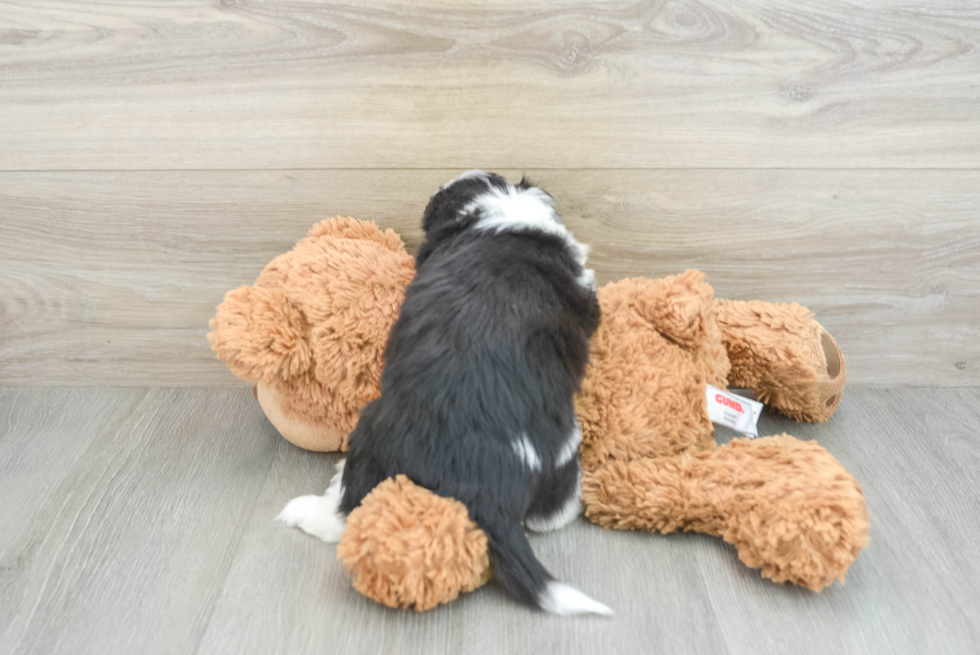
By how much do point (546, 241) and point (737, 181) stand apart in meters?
0.40

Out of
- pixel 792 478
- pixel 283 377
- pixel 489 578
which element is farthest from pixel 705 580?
pixel 283 377

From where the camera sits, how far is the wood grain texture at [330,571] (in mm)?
756

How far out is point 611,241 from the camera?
45.3 inches

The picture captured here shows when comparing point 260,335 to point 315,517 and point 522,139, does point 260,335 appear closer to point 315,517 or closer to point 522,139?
point 315,517

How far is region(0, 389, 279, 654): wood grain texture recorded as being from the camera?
0.79m

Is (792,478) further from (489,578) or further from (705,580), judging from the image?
(489,578)

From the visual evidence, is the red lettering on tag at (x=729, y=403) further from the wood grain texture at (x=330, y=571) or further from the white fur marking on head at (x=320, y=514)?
the white fur marking on head at (x=320, y=514)

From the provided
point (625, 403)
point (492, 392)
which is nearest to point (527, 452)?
point (492, 392)

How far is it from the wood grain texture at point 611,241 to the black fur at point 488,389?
0.28m

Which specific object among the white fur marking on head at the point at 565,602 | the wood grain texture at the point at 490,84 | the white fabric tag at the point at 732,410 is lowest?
the white fur marking on head at the point at 565,602

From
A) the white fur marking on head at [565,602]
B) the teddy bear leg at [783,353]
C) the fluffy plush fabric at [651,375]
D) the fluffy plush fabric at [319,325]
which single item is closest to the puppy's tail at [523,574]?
the white fur marking on head at [565,602]

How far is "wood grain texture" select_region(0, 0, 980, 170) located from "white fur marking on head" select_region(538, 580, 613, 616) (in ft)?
2.11

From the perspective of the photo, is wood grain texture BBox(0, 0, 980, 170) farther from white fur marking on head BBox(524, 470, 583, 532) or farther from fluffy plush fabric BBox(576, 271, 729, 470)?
white fur marking on head BBox(524, 470, 583, 532)

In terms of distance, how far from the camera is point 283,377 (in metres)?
0.97
